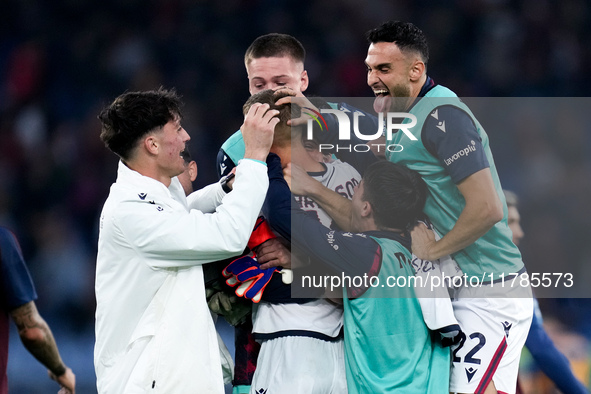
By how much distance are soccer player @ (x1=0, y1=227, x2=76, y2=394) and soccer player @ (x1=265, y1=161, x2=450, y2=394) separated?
1.74 m

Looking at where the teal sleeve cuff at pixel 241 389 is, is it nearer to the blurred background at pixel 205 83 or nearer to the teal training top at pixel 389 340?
the teal training top at pixel 389 340

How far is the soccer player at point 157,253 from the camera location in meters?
2.79

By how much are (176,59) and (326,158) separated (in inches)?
215

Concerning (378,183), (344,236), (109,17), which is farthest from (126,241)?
(109,17)

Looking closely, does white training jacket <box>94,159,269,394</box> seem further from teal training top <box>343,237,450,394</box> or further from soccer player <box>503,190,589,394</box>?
soccer player <box>503,190,589,394</box>

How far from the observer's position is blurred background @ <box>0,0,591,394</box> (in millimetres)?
6680

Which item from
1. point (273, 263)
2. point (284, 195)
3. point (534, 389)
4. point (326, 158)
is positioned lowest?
point (534, 389)

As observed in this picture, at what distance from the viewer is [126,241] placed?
2.87 metres

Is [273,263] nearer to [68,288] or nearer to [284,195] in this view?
[284,195]

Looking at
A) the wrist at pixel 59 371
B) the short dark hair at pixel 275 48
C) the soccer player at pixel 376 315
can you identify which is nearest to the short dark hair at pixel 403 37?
the short dark hair at pixel 275 48

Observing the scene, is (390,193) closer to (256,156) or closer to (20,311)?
(256,156)

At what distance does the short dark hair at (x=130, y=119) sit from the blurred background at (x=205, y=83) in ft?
11.8

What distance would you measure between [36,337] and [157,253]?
5.64 feet

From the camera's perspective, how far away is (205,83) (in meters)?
8.27
